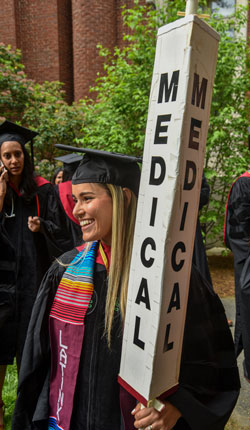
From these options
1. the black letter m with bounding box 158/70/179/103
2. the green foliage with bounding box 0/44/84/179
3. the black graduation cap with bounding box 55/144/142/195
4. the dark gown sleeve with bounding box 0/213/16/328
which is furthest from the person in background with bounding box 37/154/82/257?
the green foliage with bounding box 0/44/84/179

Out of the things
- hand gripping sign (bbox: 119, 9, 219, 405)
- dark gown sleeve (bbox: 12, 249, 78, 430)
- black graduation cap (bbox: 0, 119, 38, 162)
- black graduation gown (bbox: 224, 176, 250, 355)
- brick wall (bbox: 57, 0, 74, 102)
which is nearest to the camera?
hand gripping sign (bbox: 119, 9, 219, 405)

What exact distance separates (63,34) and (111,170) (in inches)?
419

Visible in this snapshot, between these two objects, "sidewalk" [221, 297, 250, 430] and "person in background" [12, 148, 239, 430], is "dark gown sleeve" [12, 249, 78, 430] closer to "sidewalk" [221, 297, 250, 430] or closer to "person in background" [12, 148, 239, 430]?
"person in background" [12, 148, 239, 430]

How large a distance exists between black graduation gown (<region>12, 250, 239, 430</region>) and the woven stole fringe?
Result: 4cm

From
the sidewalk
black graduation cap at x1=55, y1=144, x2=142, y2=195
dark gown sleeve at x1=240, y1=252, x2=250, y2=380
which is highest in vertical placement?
black graduation cap at x1=55, y1=144, x2=142, y2=195

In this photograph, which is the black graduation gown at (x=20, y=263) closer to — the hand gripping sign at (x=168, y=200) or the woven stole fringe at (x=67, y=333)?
the woven stole fringe at (x=67, y=333)

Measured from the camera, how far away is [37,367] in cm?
143

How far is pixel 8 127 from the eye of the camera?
308 centimetres

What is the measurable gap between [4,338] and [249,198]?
2540 mm

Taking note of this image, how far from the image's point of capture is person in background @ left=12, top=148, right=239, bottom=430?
1251 mm

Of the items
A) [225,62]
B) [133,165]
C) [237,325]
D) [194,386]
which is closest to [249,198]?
[237,325]

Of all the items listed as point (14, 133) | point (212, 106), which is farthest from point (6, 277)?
point (212, 106)

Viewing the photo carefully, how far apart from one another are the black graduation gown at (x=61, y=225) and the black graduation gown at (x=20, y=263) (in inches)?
4.4

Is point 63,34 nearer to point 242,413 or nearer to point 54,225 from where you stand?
point 54,225
